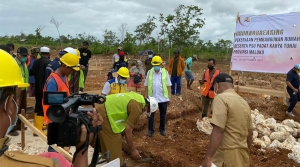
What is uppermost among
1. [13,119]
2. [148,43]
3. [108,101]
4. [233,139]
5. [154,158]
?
[148,43]

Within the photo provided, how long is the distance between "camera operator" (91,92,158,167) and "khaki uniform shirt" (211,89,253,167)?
4.07 feet

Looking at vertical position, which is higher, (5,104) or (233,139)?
(5,104)

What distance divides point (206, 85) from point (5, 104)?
6.25 meters

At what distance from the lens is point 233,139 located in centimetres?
282

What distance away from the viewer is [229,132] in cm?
282

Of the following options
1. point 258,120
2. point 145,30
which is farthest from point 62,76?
point 145,30

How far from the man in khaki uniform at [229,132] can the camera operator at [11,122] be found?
1629 millimetres

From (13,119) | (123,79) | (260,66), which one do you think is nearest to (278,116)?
(260,66)

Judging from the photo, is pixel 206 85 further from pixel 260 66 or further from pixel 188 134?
pixel 260 66

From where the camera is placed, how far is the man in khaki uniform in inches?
108

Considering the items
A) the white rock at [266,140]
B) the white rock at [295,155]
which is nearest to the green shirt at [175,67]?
the white rock at [266,140]

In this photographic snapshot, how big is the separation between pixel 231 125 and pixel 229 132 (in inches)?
2.9

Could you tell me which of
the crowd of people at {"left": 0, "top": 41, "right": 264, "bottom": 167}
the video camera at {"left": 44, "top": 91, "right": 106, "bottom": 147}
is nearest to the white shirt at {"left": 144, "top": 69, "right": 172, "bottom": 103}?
the crowd of people at {"left": 0, "top": 41, "right": 264, "bottom": 167}

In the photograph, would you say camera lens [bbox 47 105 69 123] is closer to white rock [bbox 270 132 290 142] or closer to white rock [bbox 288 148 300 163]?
white rock [bbox 288 148 300 163]
